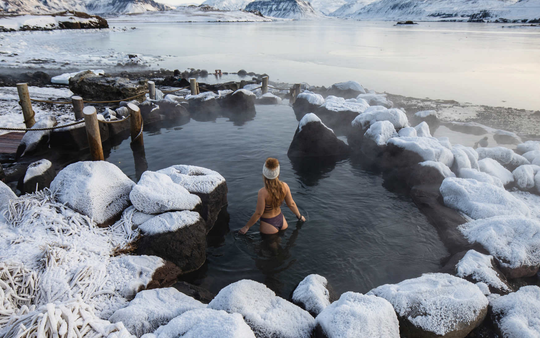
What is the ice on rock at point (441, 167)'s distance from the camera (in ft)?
23.1

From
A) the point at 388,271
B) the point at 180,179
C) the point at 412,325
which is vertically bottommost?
the point at 388,271

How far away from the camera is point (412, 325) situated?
316cm

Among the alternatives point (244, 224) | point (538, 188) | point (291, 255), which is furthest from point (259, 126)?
point (538, 188)

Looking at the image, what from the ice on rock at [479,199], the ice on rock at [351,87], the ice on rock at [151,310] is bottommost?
the ice on rock at [479,199]

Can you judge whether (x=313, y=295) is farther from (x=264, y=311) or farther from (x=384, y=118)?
(x=384, y=118)

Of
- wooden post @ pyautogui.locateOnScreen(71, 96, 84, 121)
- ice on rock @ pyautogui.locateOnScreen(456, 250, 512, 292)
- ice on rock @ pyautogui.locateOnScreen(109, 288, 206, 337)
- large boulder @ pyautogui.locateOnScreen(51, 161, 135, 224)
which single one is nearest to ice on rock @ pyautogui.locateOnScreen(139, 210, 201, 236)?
large boulder @ pyautogui.locateOnScreen(51, 161, 135, 224)

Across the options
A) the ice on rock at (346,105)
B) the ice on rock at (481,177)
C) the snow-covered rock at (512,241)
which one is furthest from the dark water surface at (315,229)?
the ice on rock at (346,105)

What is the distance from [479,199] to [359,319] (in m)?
4.60

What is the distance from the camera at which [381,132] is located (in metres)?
8.90

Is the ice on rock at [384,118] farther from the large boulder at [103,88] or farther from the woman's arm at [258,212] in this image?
the large boulder at [103,88]

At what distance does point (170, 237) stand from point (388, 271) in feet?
11.5

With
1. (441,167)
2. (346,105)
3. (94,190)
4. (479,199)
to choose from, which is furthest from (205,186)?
(346,105)

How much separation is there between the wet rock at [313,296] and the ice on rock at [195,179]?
2.57 metres

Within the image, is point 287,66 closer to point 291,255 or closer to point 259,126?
point 259,126
